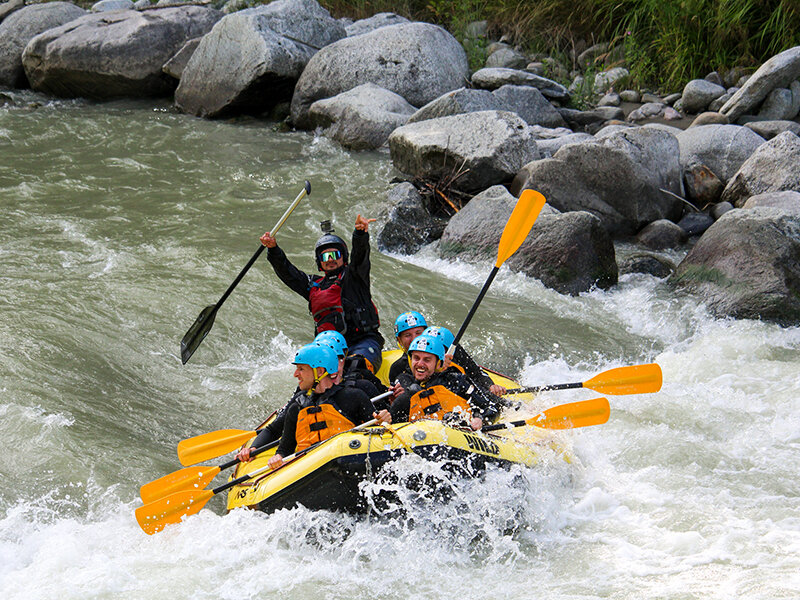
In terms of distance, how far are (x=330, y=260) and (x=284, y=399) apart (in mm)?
1051

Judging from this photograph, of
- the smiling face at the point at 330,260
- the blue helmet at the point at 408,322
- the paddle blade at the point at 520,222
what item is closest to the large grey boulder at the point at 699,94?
the paddle blade at the point at 520,222

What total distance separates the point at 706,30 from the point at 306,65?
5.66 m

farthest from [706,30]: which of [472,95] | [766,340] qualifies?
[766,340]

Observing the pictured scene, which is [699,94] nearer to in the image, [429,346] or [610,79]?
[610,79]

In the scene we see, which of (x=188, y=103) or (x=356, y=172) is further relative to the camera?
(x=188, y=103)

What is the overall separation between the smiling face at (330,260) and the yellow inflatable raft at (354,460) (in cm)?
175

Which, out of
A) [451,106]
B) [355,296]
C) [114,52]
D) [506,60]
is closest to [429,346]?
[355,296]

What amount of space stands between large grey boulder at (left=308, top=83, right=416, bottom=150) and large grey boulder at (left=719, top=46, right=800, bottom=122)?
408 cm

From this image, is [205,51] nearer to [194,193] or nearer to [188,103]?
[188,103]

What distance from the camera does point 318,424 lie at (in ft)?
14.1

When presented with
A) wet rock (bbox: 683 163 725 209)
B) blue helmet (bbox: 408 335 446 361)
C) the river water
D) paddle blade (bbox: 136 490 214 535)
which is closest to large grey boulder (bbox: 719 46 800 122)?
wet rock (bbox: 683 163 725 209)

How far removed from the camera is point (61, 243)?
779 cm

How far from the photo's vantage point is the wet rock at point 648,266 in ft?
24.8

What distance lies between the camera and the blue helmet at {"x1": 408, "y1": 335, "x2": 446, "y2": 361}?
452 centimetres
